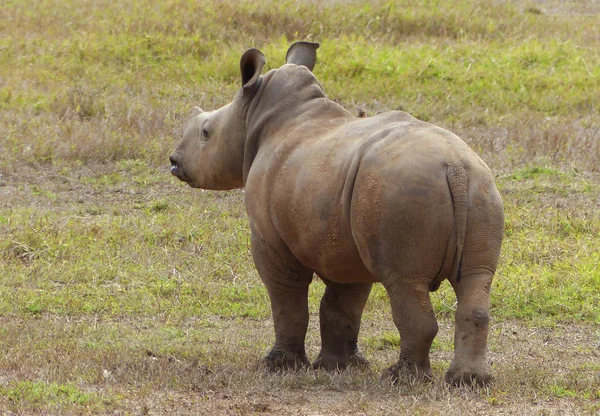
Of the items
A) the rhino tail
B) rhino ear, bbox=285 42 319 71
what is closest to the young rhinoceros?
the rhino tail

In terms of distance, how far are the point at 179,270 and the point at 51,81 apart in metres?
7.49

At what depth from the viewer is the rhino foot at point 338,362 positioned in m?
6.98

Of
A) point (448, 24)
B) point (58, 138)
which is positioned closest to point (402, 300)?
point (58, 138)

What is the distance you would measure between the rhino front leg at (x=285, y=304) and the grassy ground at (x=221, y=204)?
9.6 inches

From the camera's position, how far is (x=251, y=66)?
7.16m

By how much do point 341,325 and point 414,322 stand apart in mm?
1296

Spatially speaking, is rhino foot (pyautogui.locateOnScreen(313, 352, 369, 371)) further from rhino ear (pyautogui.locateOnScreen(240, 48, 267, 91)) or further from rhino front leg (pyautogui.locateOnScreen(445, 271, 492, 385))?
rhino ear (pyautogui.locateOnScreen(240, 48, 267, 91))

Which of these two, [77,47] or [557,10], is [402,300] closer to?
[77,47]

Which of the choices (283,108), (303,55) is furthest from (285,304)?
(303,55)

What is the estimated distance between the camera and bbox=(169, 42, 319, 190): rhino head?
723 cm

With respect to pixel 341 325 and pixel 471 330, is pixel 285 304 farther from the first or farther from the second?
pixel 471 330

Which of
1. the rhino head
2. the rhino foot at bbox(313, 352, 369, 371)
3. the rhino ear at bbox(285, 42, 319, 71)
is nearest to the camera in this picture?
the rhino foot at bbox(313, 352, 369, 371)

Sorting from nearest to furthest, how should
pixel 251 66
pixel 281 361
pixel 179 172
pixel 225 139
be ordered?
pixel 281 361
pixel 251 66
pixel 225 139
pixel 179 172

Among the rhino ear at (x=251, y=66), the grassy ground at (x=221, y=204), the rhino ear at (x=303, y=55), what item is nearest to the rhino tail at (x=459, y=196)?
the grassy ground at (x=221, y=204)
